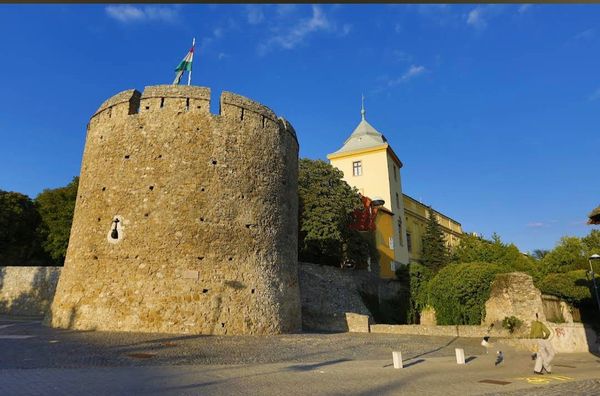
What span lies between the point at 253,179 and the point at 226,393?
8708mm

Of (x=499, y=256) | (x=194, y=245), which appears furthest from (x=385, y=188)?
(x=194, y=245)

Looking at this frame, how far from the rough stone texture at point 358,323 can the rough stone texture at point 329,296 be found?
0.97 feet

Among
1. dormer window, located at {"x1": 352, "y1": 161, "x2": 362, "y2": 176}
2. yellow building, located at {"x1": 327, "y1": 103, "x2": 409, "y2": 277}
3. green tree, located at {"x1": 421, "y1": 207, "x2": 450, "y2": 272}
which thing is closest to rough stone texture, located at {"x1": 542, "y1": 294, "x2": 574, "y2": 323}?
yellow building, located at {"x1": 327, "y1": 103, "x2": 409, "y2": 277}

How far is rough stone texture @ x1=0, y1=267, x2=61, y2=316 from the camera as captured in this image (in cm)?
2078

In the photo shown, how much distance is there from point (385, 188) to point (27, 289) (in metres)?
26.7

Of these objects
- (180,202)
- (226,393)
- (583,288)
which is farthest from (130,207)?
(583,288)

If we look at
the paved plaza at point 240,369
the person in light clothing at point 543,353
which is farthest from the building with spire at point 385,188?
the person in light clothing at point 543,353

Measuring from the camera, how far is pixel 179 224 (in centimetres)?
1226

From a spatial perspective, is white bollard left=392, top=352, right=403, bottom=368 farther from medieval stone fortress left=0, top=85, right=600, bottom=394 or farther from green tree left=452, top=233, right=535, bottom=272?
green tree left=452, top=233, right=535, bottom=272

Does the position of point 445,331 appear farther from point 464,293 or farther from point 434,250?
point 434,250

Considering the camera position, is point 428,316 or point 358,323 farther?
point 428,316

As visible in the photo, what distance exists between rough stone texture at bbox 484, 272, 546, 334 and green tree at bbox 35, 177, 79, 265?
82.2 feet

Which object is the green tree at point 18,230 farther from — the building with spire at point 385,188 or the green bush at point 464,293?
the green bush at point 464,293

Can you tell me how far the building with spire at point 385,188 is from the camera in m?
33.5
